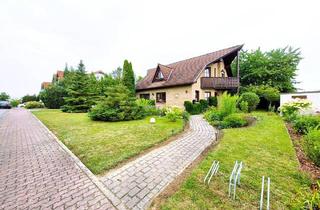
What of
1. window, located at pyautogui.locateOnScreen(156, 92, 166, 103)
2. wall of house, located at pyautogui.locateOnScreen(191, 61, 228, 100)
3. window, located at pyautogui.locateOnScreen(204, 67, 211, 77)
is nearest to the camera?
wall of house, located at pyautogui.locateOnScreen(191, 61, 228, 100)

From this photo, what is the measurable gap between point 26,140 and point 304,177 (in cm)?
960

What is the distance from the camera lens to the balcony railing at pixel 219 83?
17.2 m

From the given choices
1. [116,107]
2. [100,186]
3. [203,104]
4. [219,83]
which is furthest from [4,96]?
[100,186]

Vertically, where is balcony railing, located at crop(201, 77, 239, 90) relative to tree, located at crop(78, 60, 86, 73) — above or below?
below

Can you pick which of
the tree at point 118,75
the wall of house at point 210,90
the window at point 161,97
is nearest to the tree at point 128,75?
the tree at point 118,75

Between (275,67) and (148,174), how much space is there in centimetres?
2436

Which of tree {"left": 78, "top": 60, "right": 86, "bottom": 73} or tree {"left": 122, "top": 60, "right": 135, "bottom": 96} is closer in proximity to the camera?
tree {"left": 78, "top": 60, "right": 86, "bottom": 73}

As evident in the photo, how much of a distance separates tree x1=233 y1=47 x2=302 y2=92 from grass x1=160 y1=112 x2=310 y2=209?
1835cm

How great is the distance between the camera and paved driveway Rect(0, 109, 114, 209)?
2.57 meters

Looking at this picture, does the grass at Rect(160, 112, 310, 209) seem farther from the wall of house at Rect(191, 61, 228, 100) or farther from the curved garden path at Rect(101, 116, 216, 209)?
the wall of house at Rect(191, 61, 228, 100)

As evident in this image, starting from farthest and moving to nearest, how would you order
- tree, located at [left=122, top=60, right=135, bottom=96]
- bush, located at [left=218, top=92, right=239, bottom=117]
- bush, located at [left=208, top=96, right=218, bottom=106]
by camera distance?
tree, located at [left=122, top=60, right=135, bottom=96] → bush, located at [left=208, top=96, right=218, bottom=106] → bush, located at [left=218, top=92, right=239, bottom=117]

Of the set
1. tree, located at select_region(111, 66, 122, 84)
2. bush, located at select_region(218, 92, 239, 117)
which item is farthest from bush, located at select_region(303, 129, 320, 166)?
tree, located at select_region(111, 66, 122, 84)

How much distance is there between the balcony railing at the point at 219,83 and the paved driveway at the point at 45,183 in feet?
50.3

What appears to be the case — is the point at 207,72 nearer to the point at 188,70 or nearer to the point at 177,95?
the point at 188,70
